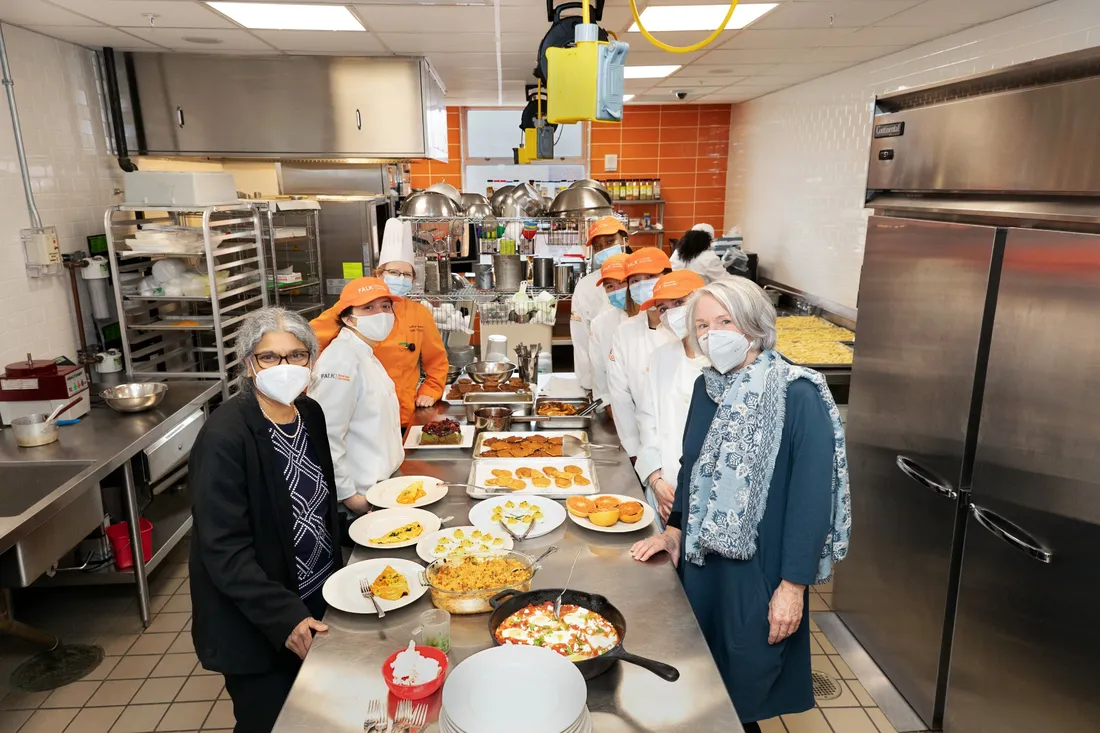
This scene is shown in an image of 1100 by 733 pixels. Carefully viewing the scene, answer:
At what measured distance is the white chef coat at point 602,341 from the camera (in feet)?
13.2

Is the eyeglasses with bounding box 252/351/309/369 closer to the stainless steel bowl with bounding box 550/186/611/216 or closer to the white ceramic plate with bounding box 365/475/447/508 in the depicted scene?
the white ceramic plate with bounding box 365/475/447/508

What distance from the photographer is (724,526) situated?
1.99m

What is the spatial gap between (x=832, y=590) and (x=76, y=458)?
4045 millimetres

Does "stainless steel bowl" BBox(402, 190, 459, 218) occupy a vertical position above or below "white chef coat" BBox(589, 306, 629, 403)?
above

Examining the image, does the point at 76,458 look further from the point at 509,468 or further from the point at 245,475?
the point at 509,468

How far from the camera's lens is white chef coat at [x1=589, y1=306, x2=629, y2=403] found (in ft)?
13.2

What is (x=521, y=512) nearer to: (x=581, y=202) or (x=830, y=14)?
(x=581, y=202)

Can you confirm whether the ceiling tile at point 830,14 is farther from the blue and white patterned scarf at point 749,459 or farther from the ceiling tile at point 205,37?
the ceiling tile at point 205,37

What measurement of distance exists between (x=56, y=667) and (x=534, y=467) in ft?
8.62

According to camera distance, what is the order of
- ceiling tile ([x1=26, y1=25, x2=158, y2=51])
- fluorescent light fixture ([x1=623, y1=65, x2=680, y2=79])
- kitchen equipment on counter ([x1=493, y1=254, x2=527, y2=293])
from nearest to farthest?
1. ceiling tile ([x1=26, y1=25, x2=158, y2=51])
2. kitchen equipment on counter ([x1=493, y1=254, x2=527, y2=293])
3. fluorescent light fixture ([x1=623, y1=65, x2=680, y2=79])

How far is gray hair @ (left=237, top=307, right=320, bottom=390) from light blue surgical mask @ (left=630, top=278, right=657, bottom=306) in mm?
1680

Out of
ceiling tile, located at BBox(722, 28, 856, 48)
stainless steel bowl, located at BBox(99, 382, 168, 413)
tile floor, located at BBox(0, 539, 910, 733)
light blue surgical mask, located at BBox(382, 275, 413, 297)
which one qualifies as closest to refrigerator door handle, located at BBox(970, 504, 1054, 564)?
tile floor, located at BBox(0, 539, 910, 733)

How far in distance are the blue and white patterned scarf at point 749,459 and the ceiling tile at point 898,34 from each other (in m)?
3.71

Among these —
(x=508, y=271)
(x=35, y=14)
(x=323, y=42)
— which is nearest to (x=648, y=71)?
(x=508, y=271)
